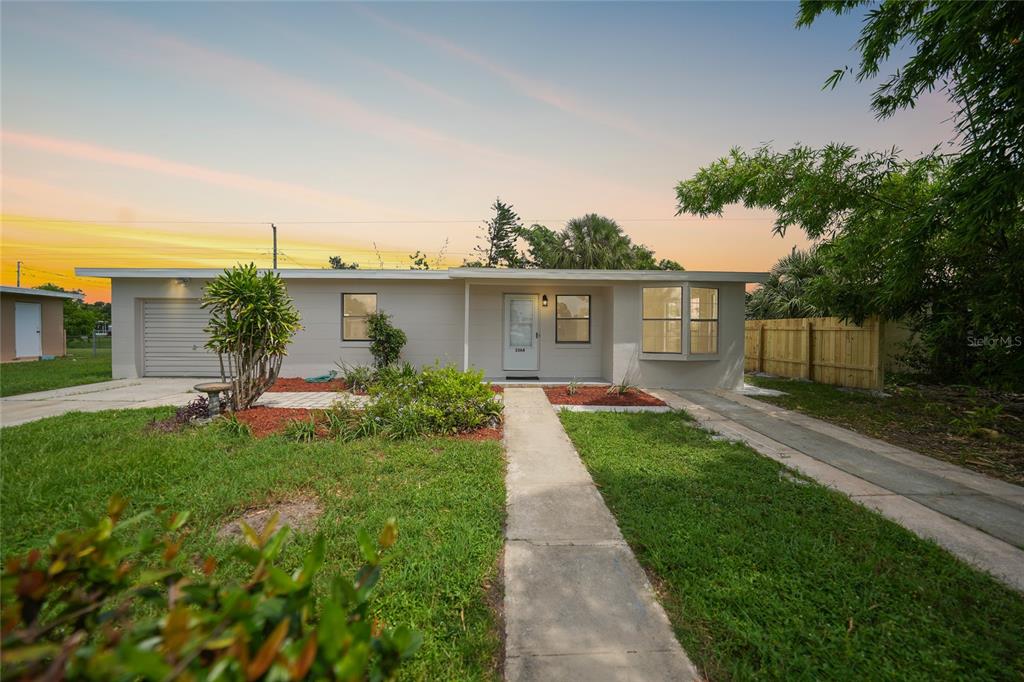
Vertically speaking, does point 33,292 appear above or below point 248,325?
above

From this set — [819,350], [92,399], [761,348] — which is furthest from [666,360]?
[92,399]

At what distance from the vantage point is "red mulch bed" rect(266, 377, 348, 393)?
8978mm

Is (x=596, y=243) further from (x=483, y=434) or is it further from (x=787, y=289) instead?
(x=483, y=434)

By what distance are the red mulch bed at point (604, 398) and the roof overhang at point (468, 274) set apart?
2.61 meters

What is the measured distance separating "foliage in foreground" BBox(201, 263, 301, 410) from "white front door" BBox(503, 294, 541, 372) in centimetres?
534

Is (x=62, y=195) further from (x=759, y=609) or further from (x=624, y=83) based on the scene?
(x=759, y=609)

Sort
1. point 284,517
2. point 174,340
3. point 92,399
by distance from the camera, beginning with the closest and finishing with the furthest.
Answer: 1. point 284,517
2. point 92,399
3. point 174,340

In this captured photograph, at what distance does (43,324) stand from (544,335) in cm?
1929

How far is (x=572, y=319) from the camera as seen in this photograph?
10.9 metres

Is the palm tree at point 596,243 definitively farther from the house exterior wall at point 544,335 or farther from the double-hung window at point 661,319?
the double-hung window at point 661,319

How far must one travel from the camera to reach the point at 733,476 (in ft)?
13.8

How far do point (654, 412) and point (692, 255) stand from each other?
955 centimetres

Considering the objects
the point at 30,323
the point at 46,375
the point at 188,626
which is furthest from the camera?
the point at 30,323

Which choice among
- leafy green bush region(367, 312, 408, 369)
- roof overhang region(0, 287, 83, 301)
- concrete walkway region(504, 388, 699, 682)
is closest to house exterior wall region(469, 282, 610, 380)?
leafy green bush region(367, 312, 408, 369)
